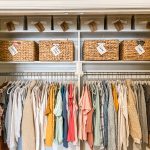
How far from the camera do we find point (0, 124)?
2.21 meters

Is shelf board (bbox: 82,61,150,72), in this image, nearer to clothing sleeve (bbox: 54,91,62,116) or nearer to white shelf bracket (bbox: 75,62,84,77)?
white shelf bracket (bbox: 75,62,84,77)

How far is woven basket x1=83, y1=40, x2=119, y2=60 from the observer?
98.7 inches

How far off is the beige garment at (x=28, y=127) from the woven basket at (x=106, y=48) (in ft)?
2.56

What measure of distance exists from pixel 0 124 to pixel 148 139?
142cm

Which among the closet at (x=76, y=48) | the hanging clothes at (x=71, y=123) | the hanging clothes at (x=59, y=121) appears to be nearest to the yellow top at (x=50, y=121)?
the hanging clothes at (x=59, y=121)

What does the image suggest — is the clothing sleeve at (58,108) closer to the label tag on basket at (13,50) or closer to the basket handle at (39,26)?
the label tag on basket at (13,50)

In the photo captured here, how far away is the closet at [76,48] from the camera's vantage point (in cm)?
251

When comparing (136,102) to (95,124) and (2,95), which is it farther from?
(2,95)

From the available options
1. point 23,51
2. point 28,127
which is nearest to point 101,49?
point 23,51

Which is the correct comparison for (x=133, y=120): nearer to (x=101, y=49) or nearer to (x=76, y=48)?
(x=101, y=49)

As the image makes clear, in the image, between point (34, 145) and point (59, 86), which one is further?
point (59, 86)

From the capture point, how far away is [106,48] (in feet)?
8.23

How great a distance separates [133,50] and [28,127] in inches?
51.5

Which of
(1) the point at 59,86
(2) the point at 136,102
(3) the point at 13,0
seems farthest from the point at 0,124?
(2) the point at 136,102
